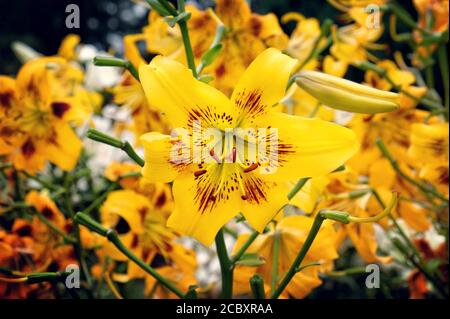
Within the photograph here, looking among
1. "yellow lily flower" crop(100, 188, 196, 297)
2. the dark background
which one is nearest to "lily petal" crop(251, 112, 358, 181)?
"yellow lily flower" crop(100, 188, 196, 297)

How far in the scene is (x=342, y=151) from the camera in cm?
51

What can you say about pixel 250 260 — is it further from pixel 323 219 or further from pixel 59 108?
pixel 59 108

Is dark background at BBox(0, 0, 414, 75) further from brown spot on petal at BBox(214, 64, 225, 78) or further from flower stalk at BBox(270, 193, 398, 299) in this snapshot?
flower stalk at BBox(270, 193, 398, 299)

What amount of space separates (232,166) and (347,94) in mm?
135

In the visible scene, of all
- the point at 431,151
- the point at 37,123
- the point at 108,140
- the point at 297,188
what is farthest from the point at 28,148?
the point at 431,151

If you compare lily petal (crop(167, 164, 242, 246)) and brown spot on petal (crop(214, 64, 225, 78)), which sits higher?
brown spot on petal (crop(214, 64, 225, 78))

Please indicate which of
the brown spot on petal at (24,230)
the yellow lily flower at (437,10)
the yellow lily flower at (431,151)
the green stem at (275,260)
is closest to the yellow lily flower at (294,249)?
the green stem at (275,260)

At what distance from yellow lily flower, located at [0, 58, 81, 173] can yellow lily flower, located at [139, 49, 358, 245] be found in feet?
1.04

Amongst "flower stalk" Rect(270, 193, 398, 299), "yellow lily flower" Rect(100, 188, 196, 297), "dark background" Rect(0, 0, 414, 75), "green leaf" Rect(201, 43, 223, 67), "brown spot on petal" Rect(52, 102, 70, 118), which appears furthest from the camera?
"dark background" Rect(0, 0, 414, 75)

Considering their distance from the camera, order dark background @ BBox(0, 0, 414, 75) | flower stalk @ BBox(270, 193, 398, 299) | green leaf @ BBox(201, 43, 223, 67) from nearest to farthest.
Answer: flower stalk @ BBox(270, 193, 398, 299), green leaf @ BBox(201, 43, 223, 67), dark background @ BBox(0, 0, 414, 75)

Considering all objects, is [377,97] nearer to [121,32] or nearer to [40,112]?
[40,112]

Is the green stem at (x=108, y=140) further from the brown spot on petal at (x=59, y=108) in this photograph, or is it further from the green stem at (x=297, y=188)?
the brown spot on petal at (x=59, y=108)

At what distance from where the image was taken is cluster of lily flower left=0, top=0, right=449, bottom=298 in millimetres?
531
